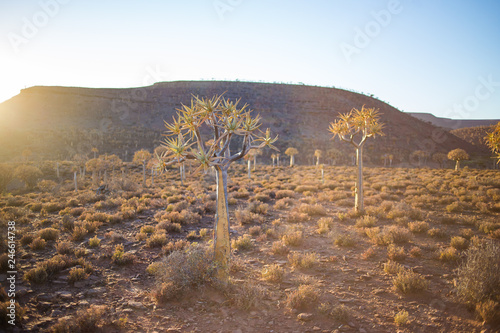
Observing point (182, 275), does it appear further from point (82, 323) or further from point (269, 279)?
point (269, 279)

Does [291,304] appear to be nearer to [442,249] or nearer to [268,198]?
[442,249]

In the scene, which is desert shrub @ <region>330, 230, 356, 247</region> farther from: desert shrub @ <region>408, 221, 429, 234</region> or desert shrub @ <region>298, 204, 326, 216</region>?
desert shrub @ <region>298, 204, 326, 216</region>

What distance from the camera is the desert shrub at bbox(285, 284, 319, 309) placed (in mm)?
4816

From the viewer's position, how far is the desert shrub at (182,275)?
16.8 ft

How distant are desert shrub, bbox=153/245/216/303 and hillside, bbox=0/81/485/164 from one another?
53664mm

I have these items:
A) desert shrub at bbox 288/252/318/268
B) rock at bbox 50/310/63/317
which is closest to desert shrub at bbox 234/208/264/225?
desert shrub at bbox 288/252/318/268

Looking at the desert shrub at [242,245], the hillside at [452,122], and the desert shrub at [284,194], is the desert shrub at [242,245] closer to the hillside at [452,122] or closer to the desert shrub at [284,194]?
the desert shrub at [284,194]

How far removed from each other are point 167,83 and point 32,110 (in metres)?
41.3

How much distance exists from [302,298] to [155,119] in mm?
77356

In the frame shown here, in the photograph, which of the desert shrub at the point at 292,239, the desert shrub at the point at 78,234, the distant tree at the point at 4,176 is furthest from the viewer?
the distant tree at the point at 4,176

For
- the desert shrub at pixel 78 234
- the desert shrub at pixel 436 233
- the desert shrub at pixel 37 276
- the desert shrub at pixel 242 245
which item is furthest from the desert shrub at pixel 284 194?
the desert shrub at pixel 37 276

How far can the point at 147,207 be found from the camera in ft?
45.0

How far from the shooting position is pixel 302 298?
4844 millimetres

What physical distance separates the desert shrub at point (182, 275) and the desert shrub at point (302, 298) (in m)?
1.80
